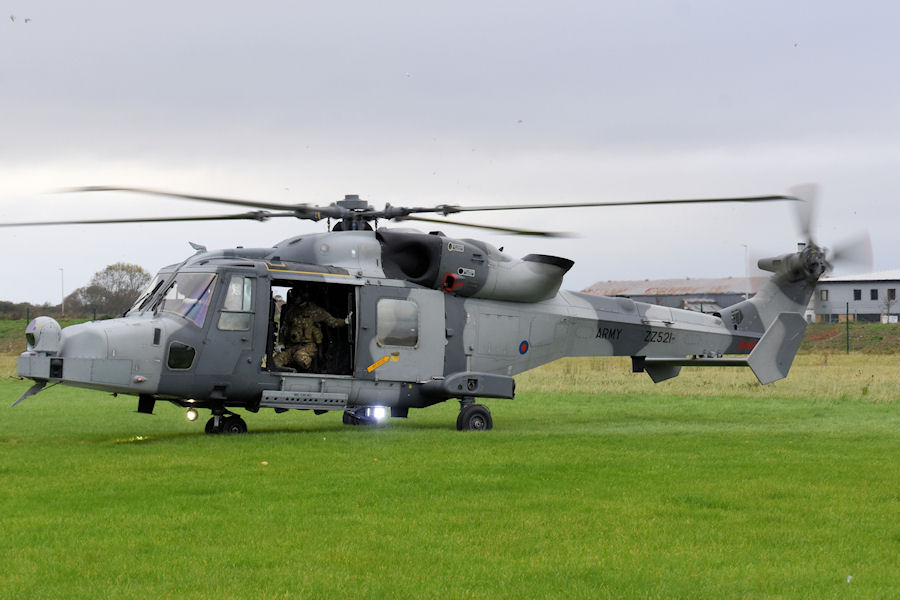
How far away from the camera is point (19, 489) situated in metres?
10.3

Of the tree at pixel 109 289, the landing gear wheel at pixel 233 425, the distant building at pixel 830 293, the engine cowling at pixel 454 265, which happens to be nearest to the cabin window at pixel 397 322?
the engine cowling at pixel 454 265

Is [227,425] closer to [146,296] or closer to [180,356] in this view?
[180,356]

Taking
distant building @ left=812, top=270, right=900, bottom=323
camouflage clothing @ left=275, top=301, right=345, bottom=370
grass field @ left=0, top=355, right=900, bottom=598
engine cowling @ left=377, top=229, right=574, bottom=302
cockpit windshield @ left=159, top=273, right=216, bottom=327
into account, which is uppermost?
distant building @ left=812, top=270, right=900, bottom=323

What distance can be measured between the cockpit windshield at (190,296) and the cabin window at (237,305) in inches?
10.4

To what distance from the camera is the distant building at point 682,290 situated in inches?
3937

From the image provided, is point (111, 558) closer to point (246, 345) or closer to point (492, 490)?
point (492, 490)

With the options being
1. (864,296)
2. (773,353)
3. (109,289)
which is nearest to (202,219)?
(773,353)

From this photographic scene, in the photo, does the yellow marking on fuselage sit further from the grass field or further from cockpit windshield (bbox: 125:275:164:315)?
cockpit windshield (bbox: 125:275:164:315)

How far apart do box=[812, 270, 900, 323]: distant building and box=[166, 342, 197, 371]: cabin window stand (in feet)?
279

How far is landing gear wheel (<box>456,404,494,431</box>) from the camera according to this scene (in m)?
17.4

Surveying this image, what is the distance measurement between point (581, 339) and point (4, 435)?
1005 cm

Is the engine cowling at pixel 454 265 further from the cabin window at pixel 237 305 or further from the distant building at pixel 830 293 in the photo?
the distant building at pixel 830 293

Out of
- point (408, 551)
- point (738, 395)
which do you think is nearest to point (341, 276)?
point (408, 551)

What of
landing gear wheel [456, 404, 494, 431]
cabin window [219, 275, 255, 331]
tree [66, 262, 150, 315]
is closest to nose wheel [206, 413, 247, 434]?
cabin window [219, 275, 255, 331]
